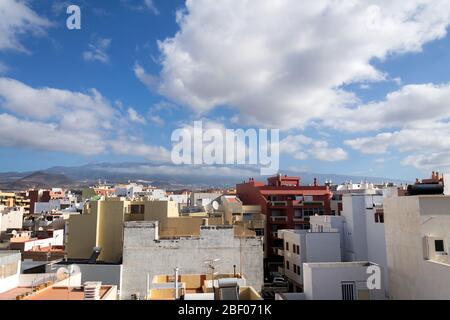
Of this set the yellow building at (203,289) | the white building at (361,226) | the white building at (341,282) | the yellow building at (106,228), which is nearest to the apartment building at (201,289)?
the yellow building at (203,289)

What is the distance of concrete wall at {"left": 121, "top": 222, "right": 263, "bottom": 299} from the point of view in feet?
74.9

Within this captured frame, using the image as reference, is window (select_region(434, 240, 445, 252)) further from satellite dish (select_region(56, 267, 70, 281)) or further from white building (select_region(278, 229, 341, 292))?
satellite dish (select_region(56, 267, 70, 281))

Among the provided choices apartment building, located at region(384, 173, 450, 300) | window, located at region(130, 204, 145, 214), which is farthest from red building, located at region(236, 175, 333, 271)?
apartment building, located at region(384, 173, 450, 300)

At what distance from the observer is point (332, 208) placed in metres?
39.6

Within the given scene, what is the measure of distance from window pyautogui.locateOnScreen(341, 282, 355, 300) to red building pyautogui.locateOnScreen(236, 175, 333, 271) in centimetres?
2046

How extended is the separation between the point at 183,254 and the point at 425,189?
600 inches

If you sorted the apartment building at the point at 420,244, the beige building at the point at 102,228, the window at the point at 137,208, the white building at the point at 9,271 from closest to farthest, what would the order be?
the apartment building at the point at 420,244
the white building at the point at 9,271
the beige building at the point at 102,228
the window at the point at 137,208

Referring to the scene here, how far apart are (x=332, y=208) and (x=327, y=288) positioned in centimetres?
2722

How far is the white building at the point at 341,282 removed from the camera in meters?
13.5

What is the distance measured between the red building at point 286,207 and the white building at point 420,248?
874 inches

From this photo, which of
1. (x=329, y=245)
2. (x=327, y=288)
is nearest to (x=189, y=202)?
(x=329, y=245)

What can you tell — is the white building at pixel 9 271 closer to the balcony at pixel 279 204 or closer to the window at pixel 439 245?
the window at pixel 439 245

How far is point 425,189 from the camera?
1248 centimetres
